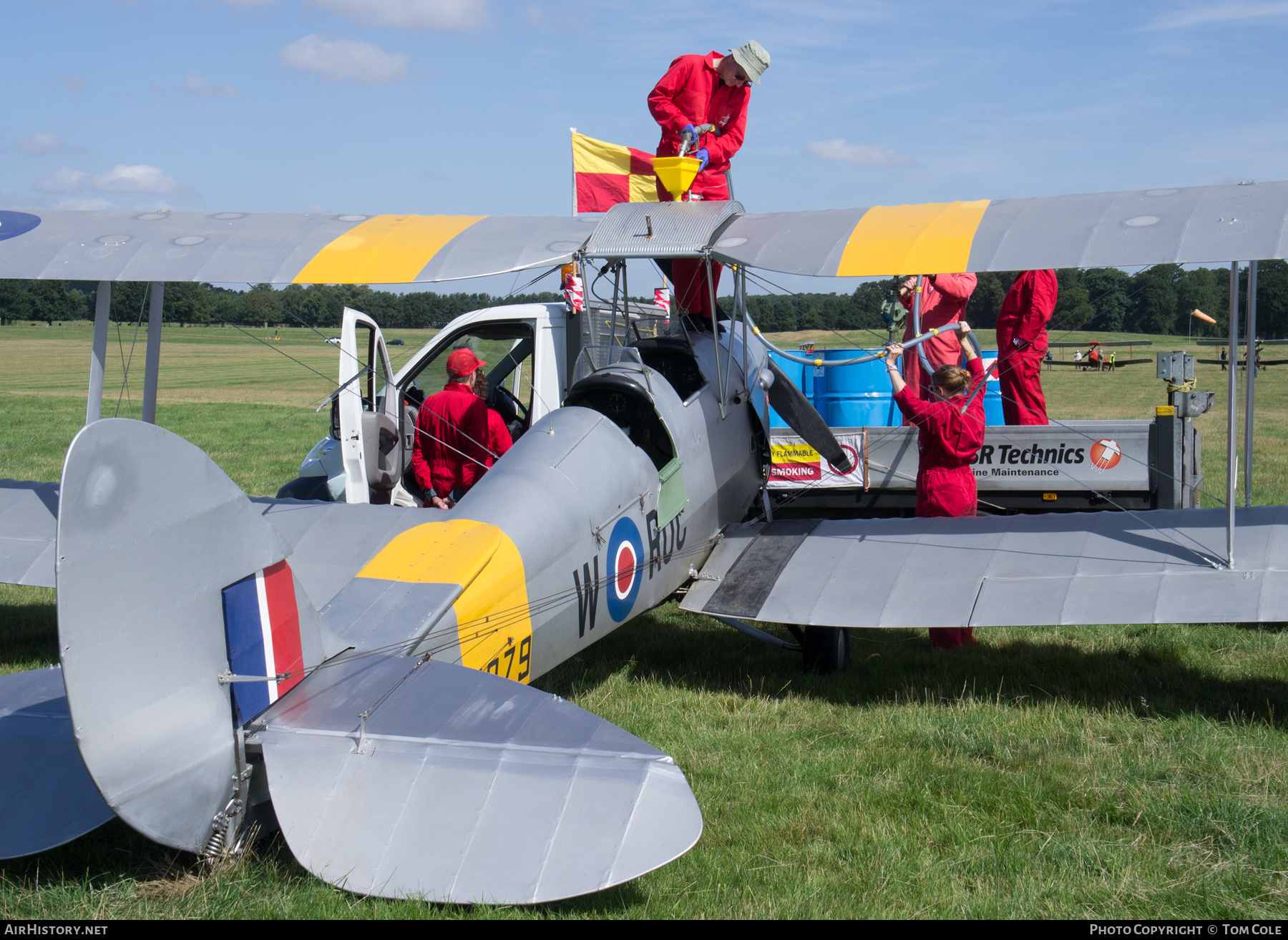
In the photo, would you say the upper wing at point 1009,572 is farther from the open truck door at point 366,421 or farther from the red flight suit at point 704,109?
the red flight suit at point 704,109

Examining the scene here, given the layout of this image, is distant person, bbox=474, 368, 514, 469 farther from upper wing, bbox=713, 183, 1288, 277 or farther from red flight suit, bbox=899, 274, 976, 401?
red flight suit, bbox=899, 274, 976, 401

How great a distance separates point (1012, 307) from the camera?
8609mm

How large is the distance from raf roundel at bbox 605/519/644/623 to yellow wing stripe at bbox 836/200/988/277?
1644mm

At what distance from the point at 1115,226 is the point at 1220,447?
36.9 feet

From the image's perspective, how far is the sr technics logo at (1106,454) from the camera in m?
7.09

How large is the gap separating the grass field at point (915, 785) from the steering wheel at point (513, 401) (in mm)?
2109

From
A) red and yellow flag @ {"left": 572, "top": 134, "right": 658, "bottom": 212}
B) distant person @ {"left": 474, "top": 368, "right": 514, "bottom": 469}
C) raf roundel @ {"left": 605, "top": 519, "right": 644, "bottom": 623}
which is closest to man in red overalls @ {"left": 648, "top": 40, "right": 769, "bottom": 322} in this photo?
distant person @ {"left": 474, "top": 368, "right": 514, "bottom": 469}

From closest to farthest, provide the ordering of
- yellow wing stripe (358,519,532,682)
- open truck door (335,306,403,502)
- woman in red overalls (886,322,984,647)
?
1. yellow wing stripe (358,519,532,682)
2. woman in red overalls (886,322,984,647)
3. open truck door (335,306,403,502)

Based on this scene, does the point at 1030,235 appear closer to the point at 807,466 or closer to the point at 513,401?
the point at 807,466

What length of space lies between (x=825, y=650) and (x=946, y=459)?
132cm

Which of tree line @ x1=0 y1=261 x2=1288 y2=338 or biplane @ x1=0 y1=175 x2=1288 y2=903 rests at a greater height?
tree line @ x1=0 y1=261 x2=1288 y2=338

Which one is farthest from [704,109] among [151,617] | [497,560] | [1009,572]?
[151,617]

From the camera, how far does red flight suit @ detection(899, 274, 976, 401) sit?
8.66m
